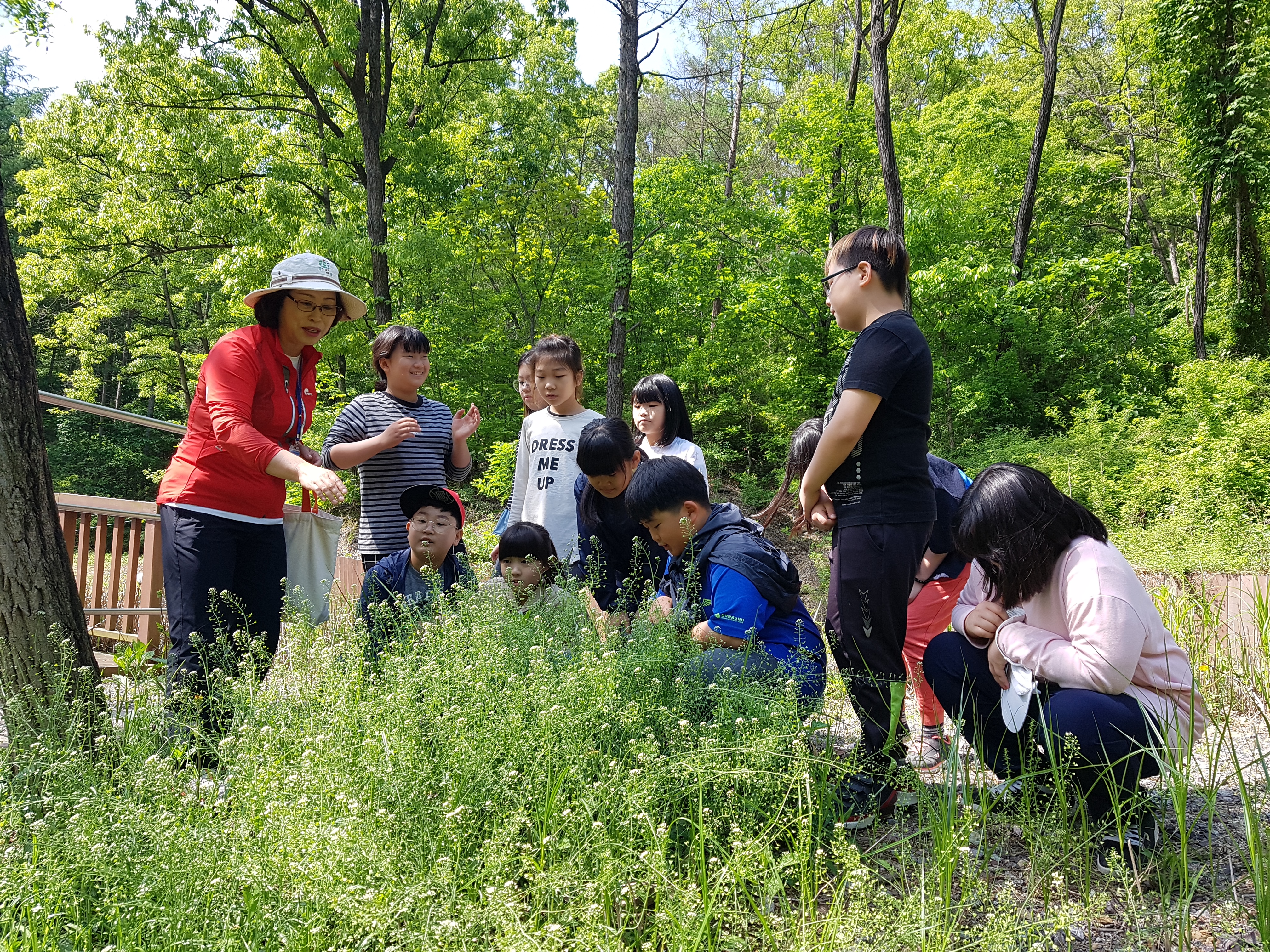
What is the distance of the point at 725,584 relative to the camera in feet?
8.87

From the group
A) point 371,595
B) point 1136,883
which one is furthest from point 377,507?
point 1136,883

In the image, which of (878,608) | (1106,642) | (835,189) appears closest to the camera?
(1106,642)

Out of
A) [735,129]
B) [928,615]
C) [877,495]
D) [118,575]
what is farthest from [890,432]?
[735,129]

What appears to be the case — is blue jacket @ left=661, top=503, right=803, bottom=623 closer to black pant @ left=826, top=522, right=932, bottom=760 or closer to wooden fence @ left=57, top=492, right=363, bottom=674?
black pant @ left=826, top=522, right=932, bottom=760

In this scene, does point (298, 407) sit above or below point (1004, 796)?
above

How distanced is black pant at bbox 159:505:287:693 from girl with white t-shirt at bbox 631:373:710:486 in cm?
183

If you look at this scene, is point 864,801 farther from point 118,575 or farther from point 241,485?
point 118,575

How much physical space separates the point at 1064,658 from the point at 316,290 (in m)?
2.81

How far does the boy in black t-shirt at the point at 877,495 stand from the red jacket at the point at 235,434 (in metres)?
1.94

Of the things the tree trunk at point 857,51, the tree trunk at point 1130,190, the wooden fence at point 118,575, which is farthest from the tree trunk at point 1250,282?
the wooden fence at point 118,575

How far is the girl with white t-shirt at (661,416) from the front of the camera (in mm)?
4020

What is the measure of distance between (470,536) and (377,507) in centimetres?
614

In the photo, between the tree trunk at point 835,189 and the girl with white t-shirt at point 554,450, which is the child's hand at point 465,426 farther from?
the tree trunk at point 835,189

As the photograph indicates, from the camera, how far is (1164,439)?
11.2 m
